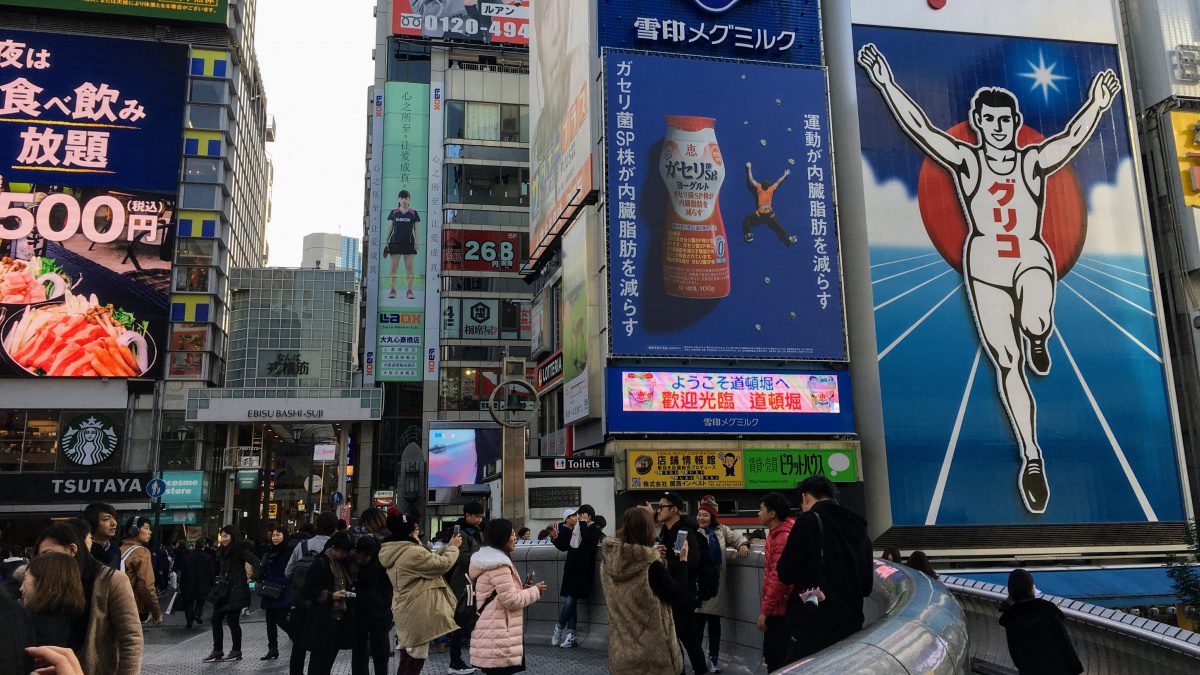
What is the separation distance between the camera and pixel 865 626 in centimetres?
423

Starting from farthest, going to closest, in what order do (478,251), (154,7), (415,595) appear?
(478,251) → (154,7) → (415,595)

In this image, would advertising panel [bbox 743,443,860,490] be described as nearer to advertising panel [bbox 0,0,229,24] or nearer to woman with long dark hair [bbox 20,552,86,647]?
woman with long dark hair [bbox 20,552,86,647]

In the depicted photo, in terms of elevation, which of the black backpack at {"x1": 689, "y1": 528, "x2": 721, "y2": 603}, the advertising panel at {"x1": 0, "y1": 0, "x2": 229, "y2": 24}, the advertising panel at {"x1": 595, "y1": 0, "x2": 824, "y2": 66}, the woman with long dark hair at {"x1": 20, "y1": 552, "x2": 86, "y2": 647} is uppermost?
the advertising panel at {"x1": 0, "y1": 0, "x2": 229, "y2": 24}

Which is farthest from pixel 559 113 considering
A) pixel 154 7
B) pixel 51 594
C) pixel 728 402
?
pixel 51 594

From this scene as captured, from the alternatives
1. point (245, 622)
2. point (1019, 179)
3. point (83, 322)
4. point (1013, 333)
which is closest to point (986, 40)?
point (1019, 179)

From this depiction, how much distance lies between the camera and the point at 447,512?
171 feet

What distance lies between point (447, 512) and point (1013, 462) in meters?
29.9

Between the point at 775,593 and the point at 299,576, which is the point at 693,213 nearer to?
the point at 299,576

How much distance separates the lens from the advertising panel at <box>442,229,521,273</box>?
54562 mm

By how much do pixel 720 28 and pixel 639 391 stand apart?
13914 millimetres

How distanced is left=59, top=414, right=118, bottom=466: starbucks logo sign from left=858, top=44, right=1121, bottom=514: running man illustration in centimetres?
3871

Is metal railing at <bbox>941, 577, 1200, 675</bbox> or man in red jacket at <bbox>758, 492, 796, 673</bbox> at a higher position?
man in red jacket at <bbox>758, 492, 796, 673</bbox>

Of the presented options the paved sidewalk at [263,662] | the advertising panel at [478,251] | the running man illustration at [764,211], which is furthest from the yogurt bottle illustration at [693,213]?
the advertising panel at [478,251]

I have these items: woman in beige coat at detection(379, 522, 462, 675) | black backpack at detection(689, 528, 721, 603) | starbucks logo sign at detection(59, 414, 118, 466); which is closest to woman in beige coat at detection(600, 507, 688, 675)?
woman in beige coat at detection(379, 522, 462, 675)
